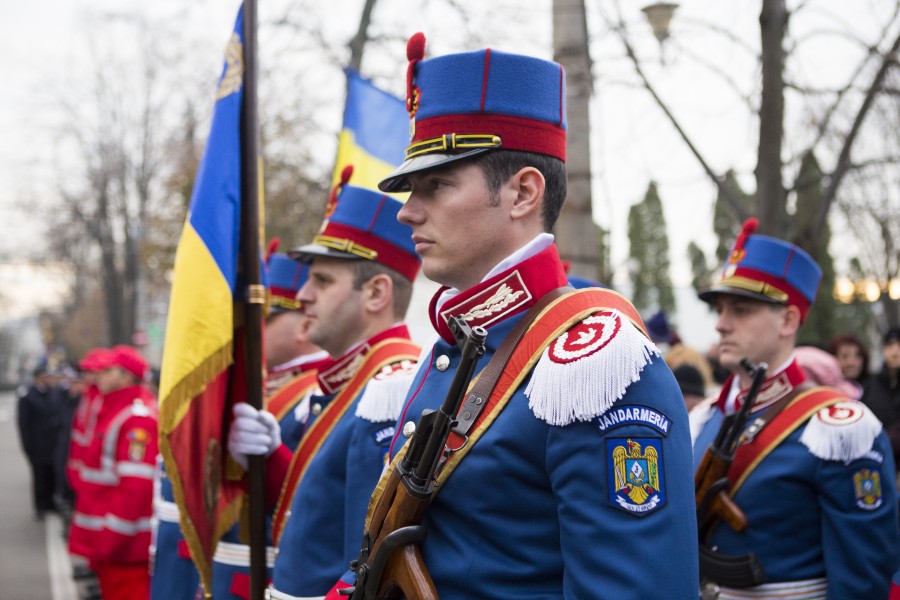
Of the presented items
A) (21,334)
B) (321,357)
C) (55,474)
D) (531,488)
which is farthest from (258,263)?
(21,334)

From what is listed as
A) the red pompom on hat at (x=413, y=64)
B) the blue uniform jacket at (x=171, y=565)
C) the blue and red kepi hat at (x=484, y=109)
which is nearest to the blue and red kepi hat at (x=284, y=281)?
the blue uniform jacket at (x=171, y=565)

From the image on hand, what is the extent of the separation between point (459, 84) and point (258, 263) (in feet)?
6.07

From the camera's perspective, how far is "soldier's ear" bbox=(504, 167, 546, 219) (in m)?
2.32

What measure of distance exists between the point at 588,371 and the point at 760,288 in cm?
249

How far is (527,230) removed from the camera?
2373 mm

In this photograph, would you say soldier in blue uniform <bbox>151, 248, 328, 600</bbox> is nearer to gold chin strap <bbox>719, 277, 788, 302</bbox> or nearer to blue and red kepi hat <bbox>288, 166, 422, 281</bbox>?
blue and red kepi hat <bbox>288, 166, 422, 281</bbox>

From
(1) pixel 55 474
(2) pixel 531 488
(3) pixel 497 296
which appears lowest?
(1) pixel 55 474

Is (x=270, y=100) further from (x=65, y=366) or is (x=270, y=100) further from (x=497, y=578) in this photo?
(x=497, y=578)

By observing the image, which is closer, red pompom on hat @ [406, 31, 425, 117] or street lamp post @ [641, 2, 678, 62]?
red pompom on hat @ [406, 31, 425, 117]

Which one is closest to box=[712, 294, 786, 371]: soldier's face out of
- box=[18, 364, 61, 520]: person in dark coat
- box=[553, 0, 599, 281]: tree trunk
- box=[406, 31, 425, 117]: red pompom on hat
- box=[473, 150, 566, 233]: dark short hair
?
box=[553, 0, 599, 281]: tree trunk

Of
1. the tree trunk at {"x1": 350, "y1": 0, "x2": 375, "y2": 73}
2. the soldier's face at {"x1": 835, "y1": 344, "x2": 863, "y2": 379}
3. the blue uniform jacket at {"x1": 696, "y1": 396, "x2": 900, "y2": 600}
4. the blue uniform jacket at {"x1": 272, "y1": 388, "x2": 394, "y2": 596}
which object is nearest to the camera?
the blue uniform jacket at {"x1": 272, "y1": 388, "x2": 394, "y2": 596}

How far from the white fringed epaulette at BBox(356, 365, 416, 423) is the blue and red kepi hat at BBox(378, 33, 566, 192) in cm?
118

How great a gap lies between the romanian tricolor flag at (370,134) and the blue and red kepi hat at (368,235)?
512 mm

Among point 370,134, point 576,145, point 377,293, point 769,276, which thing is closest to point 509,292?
point 377,293
